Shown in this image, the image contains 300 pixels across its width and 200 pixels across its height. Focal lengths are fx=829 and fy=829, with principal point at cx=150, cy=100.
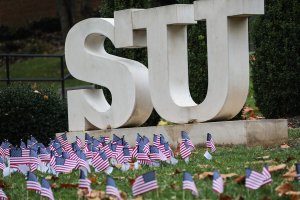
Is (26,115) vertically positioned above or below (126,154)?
above

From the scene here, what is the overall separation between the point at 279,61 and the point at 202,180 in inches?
270

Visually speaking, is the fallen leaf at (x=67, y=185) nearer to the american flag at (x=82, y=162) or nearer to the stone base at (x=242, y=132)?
the american flag at (x=82, y=162)

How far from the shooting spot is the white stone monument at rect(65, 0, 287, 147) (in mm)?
10554

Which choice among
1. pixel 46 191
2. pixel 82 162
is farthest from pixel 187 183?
pixel 82 162

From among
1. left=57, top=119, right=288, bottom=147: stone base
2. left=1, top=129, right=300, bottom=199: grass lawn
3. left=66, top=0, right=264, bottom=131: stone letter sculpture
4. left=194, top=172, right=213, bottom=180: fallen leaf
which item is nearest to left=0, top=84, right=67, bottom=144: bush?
left=66, top=0, right=264, bottom=131: stone letter sculpture

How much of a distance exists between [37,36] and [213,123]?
26.0 m

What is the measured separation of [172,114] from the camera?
11.1 m

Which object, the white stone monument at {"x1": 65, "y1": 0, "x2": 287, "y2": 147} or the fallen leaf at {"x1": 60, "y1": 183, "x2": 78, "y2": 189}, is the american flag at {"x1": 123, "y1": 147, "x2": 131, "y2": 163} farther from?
the white stone monument at {"x1": 65, "y1": 0, "x2": 287, "y2": 147}

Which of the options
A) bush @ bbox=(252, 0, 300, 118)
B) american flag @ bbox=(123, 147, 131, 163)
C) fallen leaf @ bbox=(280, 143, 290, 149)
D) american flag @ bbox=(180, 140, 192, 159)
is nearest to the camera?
american flag @ bbox=(123, 147, 131, 163)

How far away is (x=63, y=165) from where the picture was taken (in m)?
8.39

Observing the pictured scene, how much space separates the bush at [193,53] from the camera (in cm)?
1388

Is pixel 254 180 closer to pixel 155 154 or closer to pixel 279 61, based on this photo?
pixel 155 154

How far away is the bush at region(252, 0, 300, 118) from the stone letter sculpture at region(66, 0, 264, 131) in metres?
2.78

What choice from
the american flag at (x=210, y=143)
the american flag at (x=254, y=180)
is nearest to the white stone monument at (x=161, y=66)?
the american flag at (x=210, y=143)
